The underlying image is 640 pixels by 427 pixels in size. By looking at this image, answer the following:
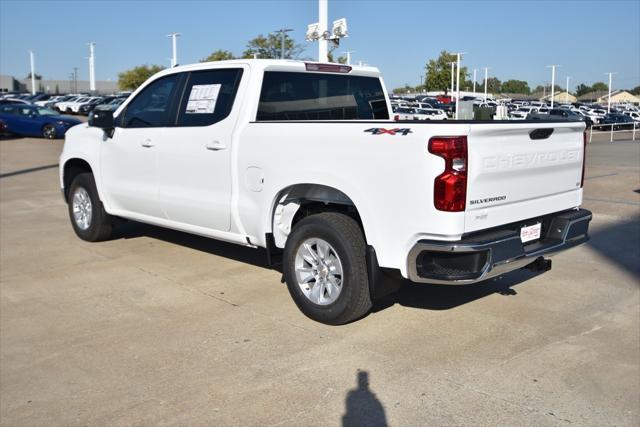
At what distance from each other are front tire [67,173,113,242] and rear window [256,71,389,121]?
2.89 meters

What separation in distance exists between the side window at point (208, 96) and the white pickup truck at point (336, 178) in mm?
15

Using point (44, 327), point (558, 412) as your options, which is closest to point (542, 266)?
point (558, 412)

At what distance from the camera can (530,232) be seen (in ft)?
16.8

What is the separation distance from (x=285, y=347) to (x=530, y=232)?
203 centimetres

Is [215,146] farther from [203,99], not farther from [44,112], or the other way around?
[44,112]

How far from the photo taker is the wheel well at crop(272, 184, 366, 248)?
206 inches

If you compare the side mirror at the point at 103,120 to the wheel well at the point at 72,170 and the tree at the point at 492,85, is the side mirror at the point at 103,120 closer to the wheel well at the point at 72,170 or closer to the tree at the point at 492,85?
the wheel well at the point at 72,170

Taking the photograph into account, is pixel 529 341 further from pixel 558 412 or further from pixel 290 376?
pixel 290 376

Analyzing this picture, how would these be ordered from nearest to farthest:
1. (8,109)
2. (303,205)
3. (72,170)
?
1. (303,205)
2. (72,170)
3. (8,109)

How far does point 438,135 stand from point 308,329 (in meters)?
1.88

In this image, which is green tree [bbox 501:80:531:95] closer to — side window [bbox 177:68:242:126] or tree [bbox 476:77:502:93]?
tree [bbox 476:77:502:93]

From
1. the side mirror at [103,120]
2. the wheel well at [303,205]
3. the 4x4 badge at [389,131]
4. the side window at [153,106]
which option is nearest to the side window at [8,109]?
the side mirror at [103,120]

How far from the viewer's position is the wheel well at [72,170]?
820cm

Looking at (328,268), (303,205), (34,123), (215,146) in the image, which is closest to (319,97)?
(215,146)
